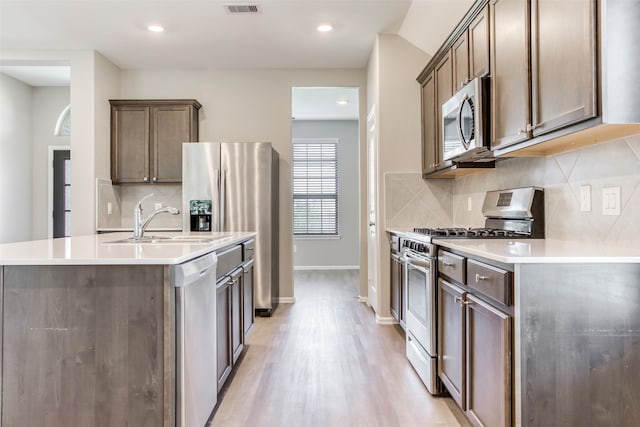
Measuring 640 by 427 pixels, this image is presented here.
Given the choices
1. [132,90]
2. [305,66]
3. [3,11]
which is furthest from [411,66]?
[3,11]

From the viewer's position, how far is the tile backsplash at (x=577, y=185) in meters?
1.75

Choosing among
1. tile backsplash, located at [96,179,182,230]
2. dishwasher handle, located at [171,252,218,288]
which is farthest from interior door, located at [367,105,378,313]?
dishwasher handle, located at [171,252,218,288]

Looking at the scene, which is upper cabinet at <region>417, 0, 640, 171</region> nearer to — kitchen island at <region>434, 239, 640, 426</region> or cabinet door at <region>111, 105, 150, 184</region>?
kitchen island at <region>434, 239, 640, 426</region>

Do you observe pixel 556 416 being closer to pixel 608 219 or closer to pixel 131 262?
pixel 608 219

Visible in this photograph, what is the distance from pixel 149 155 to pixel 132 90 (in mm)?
876

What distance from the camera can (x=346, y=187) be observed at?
7.70 metres

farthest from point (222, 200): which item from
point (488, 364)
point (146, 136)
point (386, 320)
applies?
point (488, 364)

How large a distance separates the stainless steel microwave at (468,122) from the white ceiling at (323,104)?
242 centimetres

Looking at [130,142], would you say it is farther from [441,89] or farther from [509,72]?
[509,72]

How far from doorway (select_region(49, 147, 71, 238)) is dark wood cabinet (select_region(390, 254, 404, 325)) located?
15.1 feet

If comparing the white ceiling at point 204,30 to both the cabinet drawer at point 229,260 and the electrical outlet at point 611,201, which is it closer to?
the cabinet drawer at point 229,260

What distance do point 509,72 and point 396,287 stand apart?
6.59 feet

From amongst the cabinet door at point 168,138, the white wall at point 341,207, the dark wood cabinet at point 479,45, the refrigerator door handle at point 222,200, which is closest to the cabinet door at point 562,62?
the dark wood cabinet at point 479,45

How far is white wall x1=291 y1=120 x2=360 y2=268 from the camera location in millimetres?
7672
